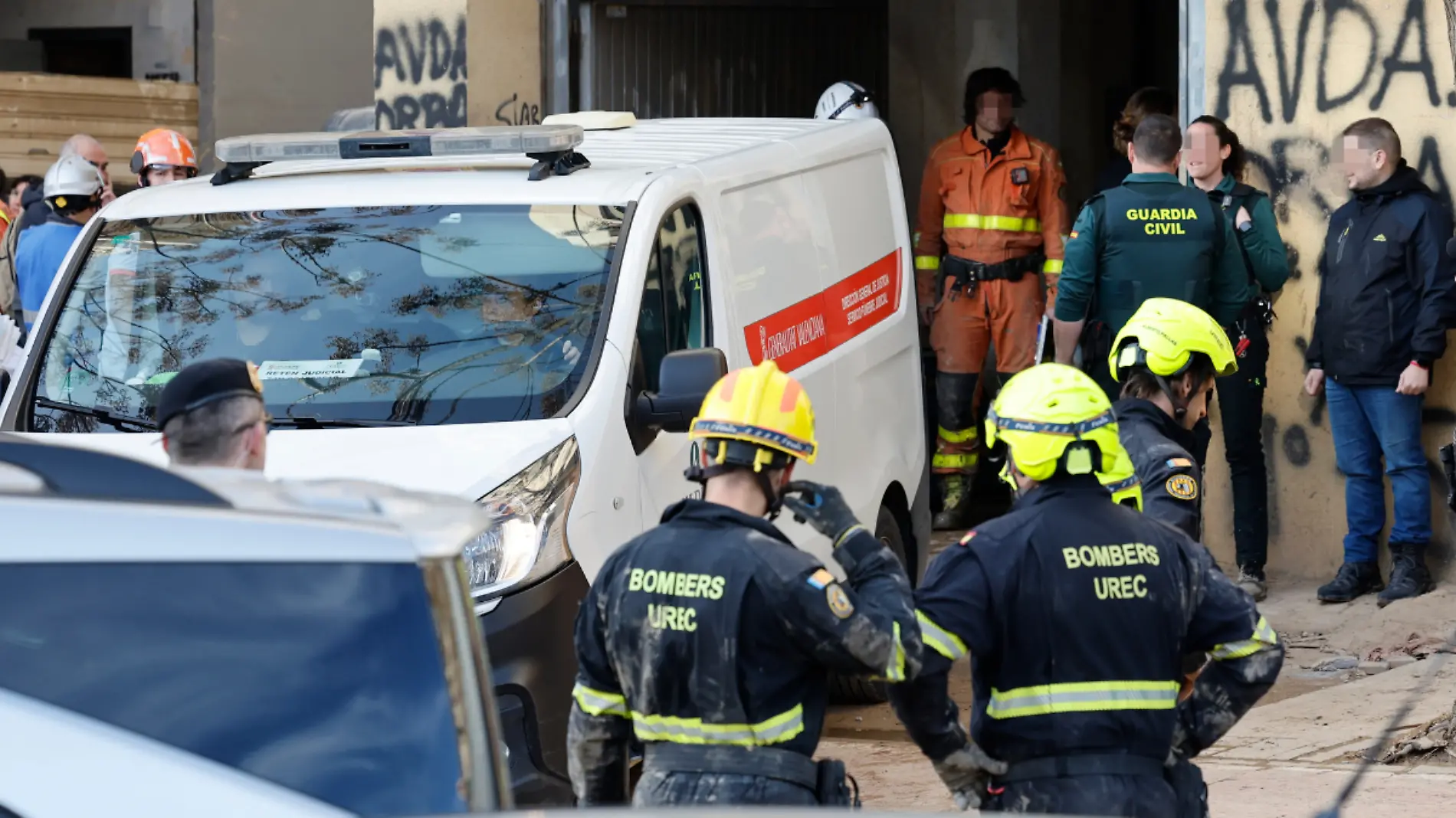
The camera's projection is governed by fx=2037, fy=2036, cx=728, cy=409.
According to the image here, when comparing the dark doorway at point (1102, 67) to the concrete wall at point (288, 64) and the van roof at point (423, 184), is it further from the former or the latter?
the van roof at point (423, 184)

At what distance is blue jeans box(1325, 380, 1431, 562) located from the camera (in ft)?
27.9

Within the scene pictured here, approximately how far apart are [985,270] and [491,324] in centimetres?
540

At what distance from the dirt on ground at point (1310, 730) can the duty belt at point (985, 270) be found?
7.79 ft

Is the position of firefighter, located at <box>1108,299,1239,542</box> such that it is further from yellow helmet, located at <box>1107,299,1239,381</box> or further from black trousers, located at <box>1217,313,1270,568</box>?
black trousers, located at <box>1217,313,1270,568</box>

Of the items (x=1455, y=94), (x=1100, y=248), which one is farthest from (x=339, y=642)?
(x=1455, y=94)

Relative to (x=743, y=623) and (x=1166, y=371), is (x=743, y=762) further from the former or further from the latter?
(x=1166, y=371)

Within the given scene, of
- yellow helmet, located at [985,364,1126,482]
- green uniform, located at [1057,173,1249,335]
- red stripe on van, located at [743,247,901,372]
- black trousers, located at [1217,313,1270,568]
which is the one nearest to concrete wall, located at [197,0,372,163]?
black trousers, located at [1217,313,1270,568]

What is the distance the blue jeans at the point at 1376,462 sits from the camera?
Result: 27.9ft

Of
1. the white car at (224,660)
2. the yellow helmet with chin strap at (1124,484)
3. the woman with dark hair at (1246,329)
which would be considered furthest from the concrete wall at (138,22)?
the white car at (224,660)

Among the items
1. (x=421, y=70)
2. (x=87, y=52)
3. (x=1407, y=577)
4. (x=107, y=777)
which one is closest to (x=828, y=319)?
(x=1407, y=577)

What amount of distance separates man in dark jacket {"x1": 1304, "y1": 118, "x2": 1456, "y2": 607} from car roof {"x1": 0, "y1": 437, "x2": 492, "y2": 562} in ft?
21.5

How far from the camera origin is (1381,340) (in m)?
8.47

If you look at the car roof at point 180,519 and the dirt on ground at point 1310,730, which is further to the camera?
the dirt on ground at point 1310,730

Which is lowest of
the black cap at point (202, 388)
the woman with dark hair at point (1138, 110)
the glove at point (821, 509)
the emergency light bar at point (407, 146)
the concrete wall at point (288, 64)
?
the glove at point (821, 509)
